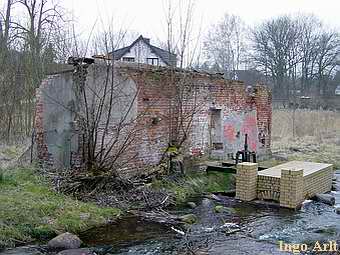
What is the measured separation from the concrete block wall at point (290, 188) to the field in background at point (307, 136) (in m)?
6.22

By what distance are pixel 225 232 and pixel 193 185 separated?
11.3 feet

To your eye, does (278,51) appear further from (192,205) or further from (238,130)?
(192,205)

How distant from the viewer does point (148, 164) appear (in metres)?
11.5

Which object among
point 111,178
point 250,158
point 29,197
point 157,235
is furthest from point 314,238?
point 250,158

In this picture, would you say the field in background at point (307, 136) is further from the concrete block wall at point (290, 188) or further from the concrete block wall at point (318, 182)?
the concrete block wall at point (290, 188)

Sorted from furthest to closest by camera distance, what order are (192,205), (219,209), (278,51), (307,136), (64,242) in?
(278,51)
(307,136)
(192,205)
(219,209)
(64,242)

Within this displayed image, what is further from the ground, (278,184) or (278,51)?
(278,51)

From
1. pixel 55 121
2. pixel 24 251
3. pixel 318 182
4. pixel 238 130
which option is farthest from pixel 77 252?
pixel 238 130

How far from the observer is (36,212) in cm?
782

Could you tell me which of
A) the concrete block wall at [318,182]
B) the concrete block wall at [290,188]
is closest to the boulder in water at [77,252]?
the concrete block wall at [290,188]

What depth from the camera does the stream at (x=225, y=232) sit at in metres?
7.20

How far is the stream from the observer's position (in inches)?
283

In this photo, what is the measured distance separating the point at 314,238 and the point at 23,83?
11762 millimetres

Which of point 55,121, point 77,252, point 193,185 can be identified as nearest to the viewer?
point 77,252
